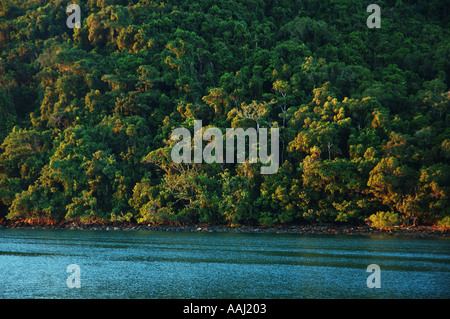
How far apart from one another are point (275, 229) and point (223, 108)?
14.6 metres

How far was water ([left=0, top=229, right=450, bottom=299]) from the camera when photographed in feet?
70.0

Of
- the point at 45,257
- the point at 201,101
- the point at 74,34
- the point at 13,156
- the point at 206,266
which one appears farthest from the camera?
the point at 74,34

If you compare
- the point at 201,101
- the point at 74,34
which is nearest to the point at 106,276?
the point at 201,101

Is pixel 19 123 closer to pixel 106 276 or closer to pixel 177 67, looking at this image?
pixel 177 67

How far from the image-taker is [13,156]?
176 ft

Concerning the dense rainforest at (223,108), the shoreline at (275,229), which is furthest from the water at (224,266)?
the dense rainforest at (223,108)

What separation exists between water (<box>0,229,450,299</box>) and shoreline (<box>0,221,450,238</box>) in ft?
9.35

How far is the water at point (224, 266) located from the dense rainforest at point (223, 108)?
5.81 metres

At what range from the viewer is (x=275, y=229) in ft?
151

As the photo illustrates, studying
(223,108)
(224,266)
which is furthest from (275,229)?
(224,266)

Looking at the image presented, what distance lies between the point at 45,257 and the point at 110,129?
2642 cm

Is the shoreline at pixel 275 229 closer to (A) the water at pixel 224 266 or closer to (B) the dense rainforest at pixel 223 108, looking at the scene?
(B) the dense rainforest at pixel 223 108

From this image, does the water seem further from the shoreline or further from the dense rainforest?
the dense rainforest

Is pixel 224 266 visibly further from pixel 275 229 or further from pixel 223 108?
pixel 223 108
